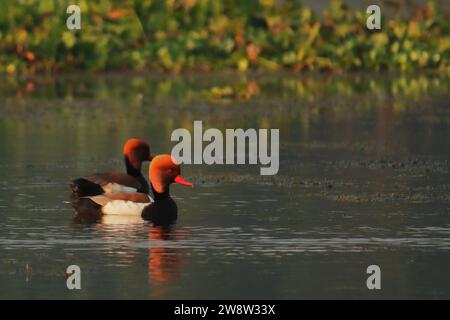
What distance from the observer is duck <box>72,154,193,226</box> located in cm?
1598

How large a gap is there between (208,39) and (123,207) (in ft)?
70.8

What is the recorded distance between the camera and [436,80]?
34844 millimetres

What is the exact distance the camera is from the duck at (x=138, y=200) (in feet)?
52.4

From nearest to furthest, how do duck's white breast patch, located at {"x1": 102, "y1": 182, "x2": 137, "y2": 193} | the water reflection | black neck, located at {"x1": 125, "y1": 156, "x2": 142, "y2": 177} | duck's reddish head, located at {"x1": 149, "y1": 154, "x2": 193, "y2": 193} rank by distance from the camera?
the water reflection
duck's reddish head, located at {"x1": 149, "y1": 154, "x2": 193, "y2": 193}
duck's white breast patch, located at {"x1": 102, "y1": 182, "x2": 137, "y2": 193}
black neck, located at {"x1": 125, "y1": 156, "x2": 142, "y2": 177}

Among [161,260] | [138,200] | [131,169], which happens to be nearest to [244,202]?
[131,169]

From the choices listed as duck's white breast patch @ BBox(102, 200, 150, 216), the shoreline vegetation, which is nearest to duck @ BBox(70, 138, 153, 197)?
duck's white breast patch @ BBox(102, 200, 150, 216)

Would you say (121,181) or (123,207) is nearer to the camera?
(123,207)

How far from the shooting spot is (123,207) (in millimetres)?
16047

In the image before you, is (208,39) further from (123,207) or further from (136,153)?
(123,207)

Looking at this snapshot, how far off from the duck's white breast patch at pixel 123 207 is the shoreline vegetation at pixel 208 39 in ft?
63.9

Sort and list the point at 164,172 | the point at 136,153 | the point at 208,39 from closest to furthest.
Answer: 1. the point at 164,172
2. the point at 136,153
3. the point at 208,39

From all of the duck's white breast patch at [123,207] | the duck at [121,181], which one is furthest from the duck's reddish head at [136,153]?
the duck's white breast patch at [123,207]

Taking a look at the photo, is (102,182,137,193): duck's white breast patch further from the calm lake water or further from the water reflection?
the water reflection
